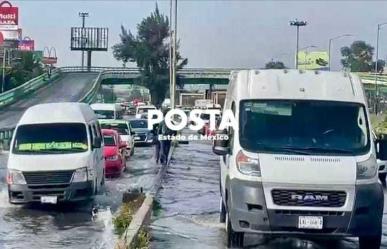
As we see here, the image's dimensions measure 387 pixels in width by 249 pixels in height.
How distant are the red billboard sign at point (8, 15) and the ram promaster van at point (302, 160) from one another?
8682 centimetres

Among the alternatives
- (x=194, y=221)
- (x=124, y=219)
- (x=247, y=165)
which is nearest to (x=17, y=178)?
(x=194, y=221)

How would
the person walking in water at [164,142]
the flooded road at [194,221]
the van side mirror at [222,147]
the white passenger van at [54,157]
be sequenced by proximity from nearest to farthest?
the van side mirror at [222,147]
the flooded road at [194,221]
the white passenger van at [54,157]
the person walking in water at [164,142]

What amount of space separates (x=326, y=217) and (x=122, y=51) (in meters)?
114

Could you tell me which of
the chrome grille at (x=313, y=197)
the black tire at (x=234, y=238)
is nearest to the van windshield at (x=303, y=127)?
the chrome grille at (x=313, y=197)

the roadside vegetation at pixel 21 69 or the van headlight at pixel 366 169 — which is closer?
the van headlight at pixel 366 169

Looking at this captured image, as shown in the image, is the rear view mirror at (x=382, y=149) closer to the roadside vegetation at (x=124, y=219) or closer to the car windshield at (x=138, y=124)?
the roadside vegetation at (x=124, y=219)

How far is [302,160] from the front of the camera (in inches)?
490

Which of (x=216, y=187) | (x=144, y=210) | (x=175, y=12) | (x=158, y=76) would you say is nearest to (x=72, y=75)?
(x=158, y=76)

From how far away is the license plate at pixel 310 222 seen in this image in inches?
485

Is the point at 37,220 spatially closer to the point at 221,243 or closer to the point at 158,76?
the point at 221,243

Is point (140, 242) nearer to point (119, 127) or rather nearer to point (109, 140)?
point (109, 140)

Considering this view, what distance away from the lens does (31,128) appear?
2012 centimetres

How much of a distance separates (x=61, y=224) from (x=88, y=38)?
125 metres

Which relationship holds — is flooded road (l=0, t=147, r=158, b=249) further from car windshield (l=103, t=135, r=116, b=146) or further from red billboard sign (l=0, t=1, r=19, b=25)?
red billboard sign (l=0, t=1, r=19, b=25)
